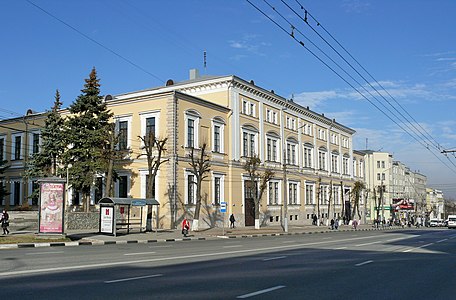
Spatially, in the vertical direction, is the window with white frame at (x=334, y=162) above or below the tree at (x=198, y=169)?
above

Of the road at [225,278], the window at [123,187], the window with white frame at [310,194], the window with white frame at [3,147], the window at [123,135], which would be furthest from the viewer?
the window with white frame at [310,194]

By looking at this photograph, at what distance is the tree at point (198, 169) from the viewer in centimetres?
4223

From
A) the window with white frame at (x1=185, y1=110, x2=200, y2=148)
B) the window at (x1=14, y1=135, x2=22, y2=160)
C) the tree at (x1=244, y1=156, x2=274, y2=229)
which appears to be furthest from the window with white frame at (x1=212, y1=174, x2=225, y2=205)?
the window at (x1=14, y1=135, x2=22, y2=160)

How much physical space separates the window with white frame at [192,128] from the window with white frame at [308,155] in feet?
87.4

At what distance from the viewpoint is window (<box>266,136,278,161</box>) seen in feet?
198

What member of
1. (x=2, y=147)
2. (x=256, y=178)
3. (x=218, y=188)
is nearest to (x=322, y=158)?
(x=256, y=178)

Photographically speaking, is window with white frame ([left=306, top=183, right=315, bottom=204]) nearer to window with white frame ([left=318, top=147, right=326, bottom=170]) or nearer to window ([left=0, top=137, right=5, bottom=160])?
window with white frame ([left=318, top=147, right=326, bottom=170])

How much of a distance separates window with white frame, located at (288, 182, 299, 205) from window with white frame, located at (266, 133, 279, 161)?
584 cm

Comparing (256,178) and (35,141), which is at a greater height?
(35,141)

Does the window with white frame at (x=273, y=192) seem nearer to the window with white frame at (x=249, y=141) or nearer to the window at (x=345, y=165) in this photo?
the window with white frame at (x=249, y=141)

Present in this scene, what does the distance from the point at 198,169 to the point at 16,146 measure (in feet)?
85.8

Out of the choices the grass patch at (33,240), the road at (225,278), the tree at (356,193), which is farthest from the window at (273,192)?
the road at (225,278)

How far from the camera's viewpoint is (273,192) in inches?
2403

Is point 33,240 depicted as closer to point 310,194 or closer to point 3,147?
point 3,147
